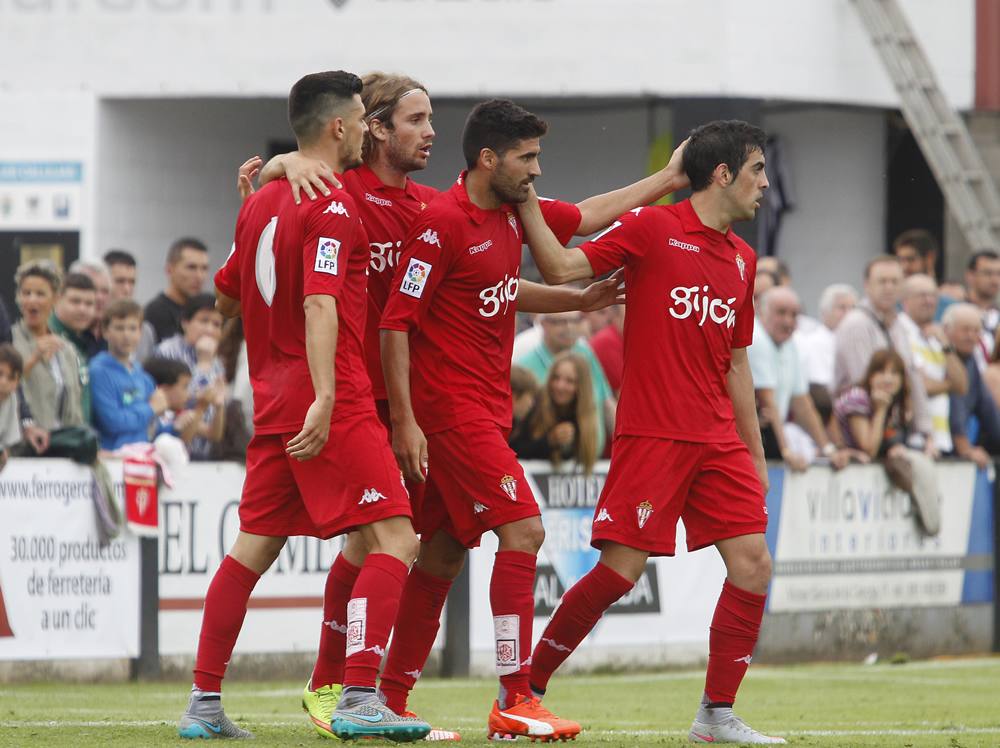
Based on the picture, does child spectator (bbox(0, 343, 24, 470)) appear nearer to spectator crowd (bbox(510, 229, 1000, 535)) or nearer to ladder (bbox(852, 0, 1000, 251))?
spectator crowd (bbox(510, 229, 1000, 535))

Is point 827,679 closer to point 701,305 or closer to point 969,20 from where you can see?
point 701,305

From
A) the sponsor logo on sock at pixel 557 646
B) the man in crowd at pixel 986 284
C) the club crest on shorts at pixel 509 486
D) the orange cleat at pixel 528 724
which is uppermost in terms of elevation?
the man in crowd at pixel 986 284

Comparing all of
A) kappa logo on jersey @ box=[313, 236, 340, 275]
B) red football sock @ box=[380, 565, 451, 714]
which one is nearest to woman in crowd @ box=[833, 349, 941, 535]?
red football sock @ box=[380, 565, 451, 714]

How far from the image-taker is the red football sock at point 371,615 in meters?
6.74

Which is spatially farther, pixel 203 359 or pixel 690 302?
pixel 203 359

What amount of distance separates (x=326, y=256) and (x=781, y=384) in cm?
701

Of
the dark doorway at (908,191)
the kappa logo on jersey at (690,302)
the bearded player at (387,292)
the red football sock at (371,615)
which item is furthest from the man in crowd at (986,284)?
the red football sock at (371,615)

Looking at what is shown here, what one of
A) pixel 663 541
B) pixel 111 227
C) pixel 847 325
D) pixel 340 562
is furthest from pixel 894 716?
pixel 111 227

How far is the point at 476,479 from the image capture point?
7.26m

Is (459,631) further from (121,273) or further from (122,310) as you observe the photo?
(121,273)

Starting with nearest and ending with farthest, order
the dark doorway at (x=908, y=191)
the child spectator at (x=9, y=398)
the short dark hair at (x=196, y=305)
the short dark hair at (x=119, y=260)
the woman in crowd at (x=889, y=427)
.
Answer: the child spectator at (x=9, y=398) → the short dark hair at (x=196, y=305) → the short dark hair at (x=119, y=260) → the woman in crowd at (x=889, y=427) → the dark doorway at (x=908, y=191)

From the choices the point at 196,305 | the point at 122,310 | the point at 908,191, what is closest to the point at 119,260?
the point at 196,305

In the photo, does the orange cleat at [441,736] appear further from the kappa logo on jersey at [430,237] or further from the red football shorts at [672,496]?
the kappa logo on jersey at [430,237]

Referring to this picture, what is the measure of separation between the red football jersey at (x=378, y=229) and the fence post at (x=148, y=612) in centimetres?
461
